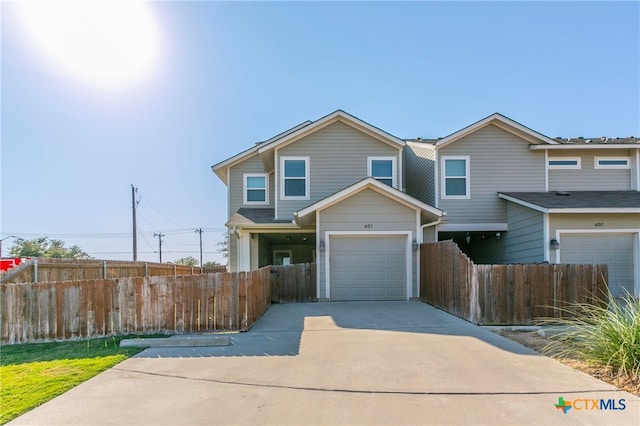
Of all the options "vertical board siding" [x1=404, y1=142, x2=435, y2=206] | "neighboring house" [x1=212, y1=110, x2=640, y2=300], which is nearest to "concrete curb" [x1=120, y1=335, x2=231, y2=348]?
"neighboring house" [x1=212, y1=110, x2=640, y2=300]

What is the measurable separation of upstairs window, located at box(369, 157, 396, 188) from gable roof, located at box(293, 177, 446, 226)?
2.90 metres

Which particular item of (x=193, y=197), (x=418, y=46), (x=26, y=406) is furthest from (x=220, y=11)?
(x=193, y=197)

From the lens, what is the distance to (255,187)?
1742cm

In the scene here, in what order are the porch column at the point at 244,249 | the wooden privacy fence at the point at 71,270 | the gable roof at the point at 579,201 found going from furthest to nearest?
the porch column at the point at 244,249
the gable roof at the point at 579,201
the wooden privacy fence at the point at 71,270

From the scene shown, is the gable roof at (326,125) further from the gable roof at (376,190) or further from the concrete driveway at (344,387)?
the concrete driveway at (344,387)

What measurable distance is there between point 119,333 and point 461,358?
22.1 ft

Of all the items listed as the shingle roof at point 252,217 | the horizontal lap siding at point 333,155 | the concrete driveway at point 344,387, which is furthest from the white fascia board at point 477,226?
the concrete driveway at point 344,387

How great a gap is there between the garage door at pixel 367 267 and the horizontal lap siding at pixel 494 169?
12.8 feet

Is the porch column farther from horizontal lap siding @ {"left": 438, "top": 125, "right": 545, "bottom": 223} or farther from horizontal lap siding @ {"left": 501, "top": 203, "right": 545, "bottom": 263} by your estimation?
horizontal lap siding @ {"left": 501, "top": 203, "right": 545, "bottom": 263}

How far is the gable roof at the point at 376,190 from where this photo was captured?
1251 centimetres

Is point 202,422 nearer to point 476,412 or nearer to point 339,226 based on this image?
point 476,412

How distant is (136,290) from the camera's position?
845 cm

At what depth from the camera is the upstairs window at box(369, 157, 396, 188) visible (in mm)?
15516

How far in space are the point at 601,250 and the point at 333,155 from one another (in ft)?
32.2
